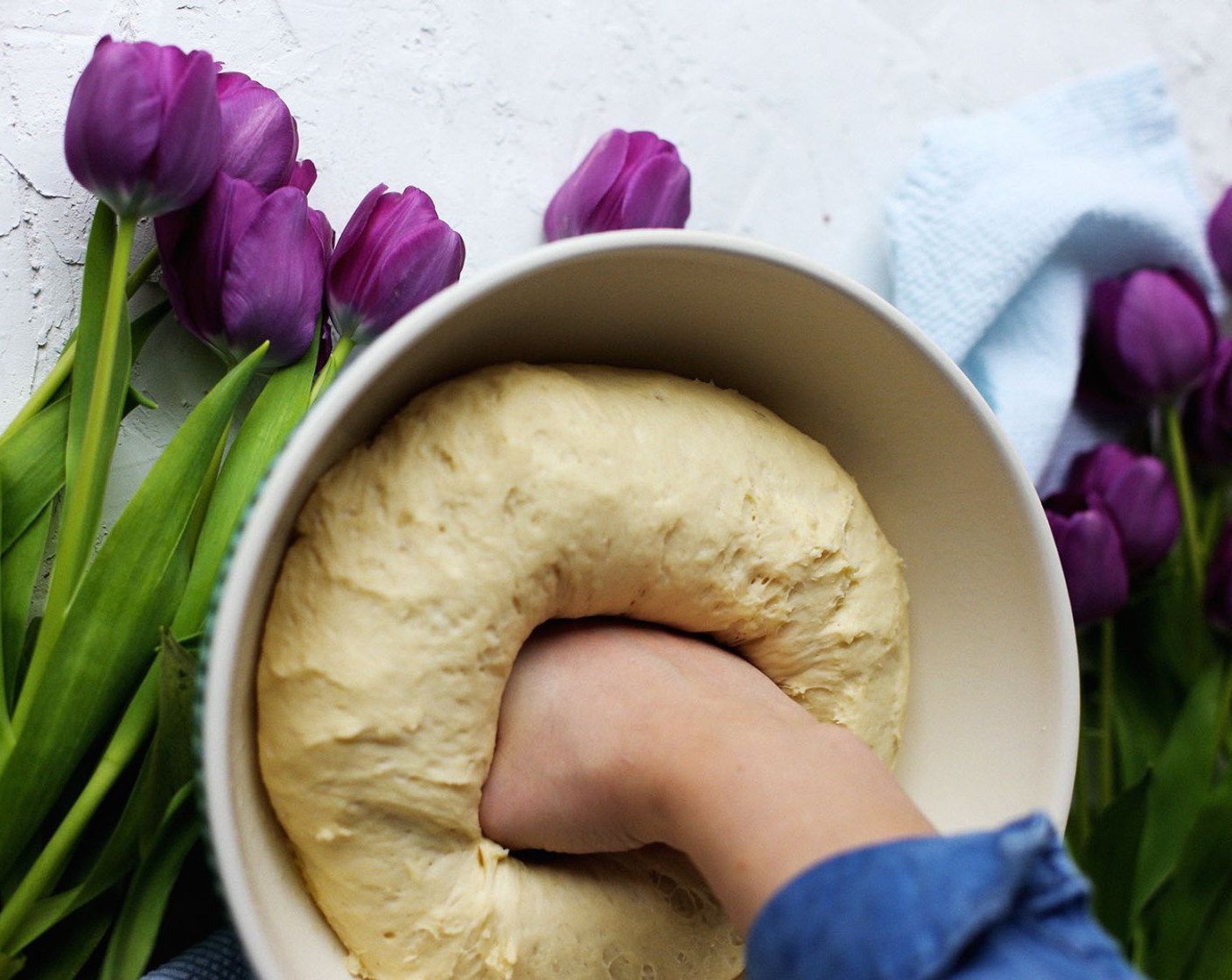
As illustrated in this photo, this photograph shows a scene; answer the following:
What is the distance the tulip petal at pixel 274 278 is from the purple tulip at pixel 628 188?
0.14 metres

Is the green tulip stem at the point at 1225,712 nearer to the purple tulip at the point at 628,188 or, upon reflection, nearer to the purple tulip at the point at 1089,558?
the purple tulip at the point at 1089,558

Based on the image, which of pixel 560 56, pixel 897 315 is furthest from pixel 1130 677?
pixel 560 56

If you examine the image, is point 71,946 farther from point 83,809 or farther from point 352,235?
point 352,235

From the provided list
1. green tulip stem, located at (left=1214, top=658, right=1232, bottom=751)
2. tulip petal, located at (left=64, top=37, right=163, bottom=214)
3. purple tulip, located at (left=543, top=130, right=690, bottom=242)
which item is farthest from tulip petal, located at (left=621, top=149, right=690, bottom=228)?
green tulip stem, located at (left=1214, top=658, right=1232, bottom=751)

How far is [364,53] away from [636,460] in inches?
10.8

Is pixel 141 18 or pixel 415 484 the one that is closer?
pixel 415 484

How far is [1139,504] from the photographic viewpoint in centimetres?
64

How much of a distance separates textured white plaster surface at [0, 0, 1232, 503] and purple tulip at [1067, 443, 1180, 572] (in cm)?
18

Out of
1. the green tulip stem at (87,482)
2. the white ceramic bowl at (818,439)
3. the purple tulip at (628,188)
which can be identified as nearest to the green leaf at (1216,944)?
the white ceramic bowl at (818,439)

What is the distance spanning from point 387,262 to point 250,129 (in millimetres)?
79

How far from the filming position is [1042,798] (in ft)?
1.46

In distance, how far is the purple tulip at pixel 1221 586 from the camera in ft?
2.12

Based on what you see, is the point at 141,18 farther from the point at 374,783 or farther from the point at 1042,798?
the point at 1042,798

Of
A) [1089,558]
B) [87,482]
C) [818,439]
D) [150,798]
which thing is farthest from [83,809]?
[1089,558]
